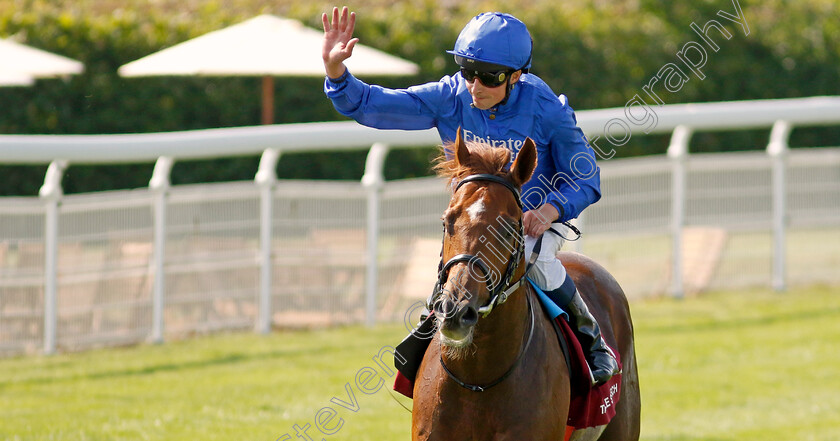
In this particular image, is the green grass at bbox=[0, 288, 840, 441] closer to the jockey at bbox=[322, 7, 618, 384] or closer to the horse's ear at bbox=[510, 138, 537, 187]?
the jockey at bbox=[322, 7, 618, 384]

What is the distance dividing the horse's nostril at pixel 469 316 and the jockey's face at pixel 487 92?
3.32 ft

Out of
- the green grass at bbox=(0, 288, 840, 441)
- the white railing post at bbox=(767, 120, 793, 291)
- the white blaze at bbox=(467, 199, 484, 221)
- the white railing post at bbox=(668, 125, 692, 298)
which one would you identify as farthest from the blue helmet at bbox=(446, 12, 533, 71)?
the white railing post at bbox=(767, 120, 793, 291)

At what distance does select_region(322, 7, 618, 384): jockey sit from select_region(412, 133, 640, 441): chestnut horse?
0.77 feet

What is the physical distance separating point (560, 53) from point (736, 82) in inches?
127

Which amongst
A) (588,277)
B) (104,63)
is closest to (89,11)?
(104,63)

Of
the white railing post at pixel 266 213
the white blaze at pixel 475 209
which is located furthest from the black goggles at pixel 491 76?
the white railing post at pixel 266 213

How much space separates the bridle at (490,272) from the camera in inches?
133

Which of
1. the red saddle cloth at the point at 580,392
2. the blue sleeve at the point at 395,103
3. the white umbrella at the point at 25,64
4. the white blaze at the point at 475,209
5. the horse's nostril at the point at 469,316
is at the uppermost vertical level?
the white umbrella at the point at 25,64

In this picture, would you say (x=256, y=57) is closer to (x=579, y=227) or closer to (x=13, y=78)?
(x=13, y=78)

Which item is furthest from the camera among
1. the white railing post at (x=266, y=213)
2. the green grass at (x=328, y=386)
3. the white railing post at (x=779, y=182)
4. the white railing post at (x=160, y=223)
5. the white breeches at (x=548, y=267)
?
the white railing post at (x=779, y=182)

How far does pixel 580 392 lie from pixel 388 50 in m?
10.9

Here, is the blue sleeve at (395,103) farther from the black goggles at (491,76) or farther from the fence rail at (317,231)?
the fence rail at (317,231)

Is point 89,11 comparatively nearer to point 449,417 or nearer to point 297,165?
point 297,165

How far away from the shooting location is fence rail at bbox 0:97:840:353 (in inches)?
328
